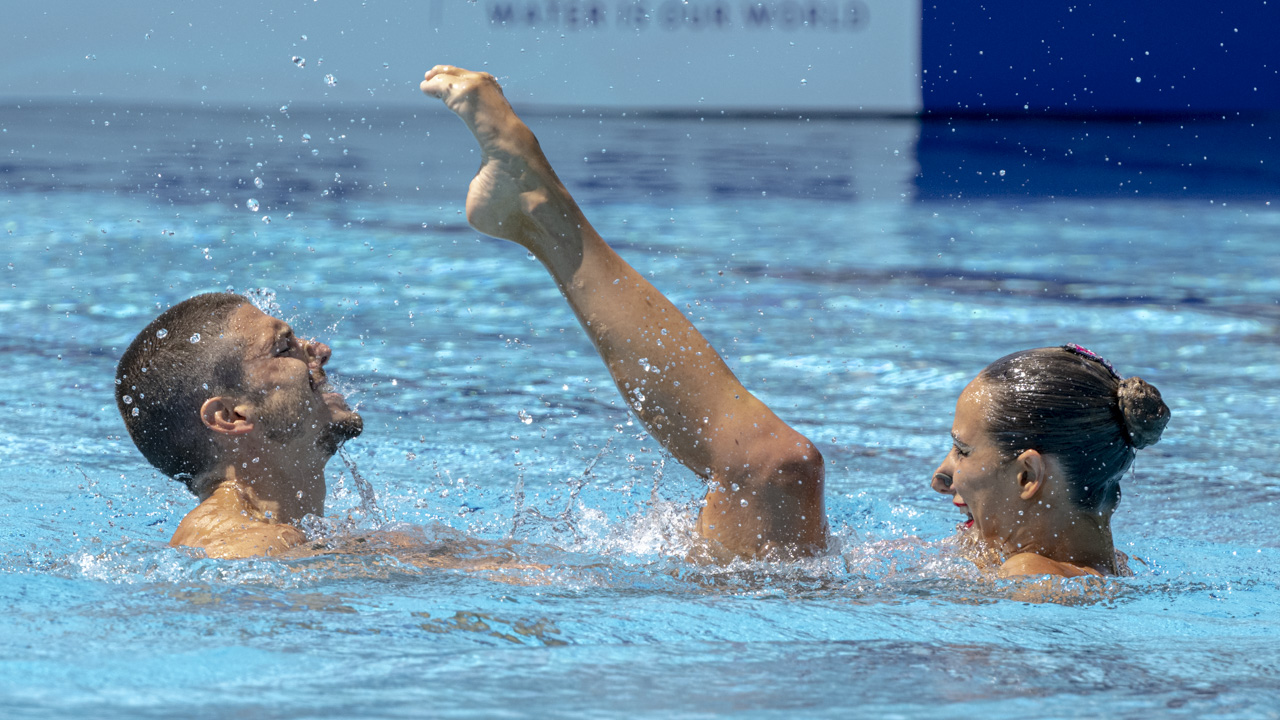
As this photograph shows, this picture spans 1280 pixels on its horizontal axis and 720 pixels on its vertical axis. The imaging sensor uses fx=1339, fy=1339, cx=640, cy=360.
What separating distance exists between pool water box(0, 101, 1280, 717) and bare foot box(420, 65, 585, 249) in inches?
27.5

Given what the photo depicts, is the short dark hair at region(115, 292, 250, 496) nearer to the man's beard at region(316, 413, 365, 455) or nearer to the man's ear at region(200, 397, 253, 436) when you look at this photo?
the man's ear at region(200, 397, 253, 436)

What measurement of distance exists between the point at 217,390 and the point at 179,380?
0.08 metres

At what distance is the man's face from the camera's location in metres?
2.75

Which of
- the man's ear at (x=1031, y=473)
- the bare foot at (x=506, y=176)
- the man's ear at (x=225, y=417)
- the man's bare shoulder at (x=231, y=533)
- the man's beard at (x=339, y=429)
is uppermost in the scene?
the bare foot at (x=506, y=176)

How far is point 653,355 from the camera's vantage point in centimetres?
261

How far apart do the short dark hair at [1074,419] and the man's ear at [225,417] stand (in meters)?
1.52

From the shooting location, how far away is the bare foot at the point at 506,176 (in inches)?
103

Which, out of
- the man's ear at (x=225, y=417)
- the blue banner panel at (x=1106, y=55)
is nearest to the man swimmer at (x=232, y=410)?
the man's ear at (x=225, y=417)

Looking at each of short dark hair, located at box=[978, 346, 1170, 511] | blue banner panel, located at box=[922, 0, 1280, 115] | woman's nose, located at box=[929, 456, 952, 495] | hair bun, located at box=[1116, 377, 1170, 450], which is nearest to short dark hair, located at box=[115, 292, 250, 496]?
woman's nose, located at box=[929, 456, 952, 495]

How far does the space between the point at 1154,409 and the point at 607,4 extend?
37.0 ft

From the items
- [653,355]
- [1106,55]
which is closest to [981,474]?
[653,355]

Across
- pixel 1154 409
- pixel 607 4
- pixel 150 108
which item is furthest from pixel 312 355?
pixel 150 108

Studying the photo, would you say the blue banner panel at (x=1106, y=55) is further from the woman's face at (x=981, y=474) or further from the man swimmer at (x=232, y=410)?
the man swimmer at (x=232, y=410)

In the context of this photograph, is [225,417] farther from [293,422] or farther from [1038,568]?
[1038,568]
